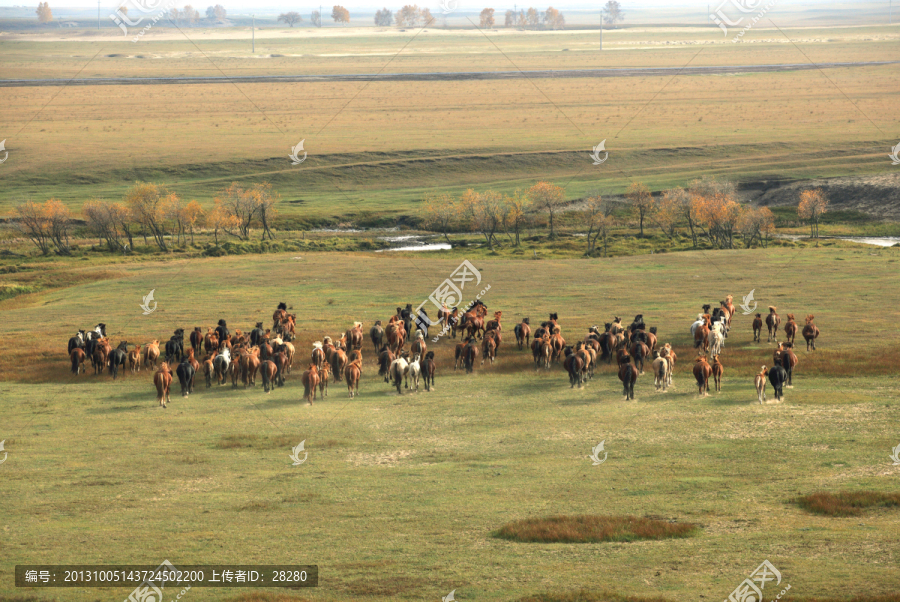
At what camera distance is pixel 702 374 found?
28469 millimetres

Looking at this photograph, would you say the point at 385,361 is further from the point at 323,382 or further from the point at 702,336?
the point at 702,336

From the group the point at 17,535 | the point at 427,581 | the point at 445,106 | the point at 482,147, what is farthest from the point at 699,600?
the point at 445,106

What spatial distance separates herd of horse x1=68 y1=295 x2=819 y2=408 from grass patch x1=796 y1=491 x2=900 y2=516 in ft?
25.6

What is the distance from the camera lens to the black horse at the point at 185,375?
30.1 m

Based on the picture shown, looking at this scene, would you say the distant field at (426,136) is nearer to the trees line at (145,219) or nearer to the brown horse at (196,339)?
the trees line at (145,219)

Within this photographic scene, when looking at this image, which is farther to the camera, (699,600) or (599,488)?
(599,488)

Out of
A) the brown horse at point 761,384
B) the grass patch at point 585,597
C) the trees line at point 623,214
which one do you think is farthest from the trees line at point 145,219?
the grass patch at point 585,597

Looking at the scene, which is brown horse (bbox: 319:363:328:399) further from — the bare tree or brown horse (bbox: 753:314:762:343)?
the bare tree

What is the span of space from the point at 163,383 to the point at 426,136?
10735 centimetres

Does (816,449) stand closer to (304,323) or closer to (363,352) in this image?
(363,352)

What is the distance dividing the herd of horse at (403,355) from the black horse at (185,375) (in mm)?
34

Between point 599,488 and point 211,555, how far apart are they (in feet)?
29.1

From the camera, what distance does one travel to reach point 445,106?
163 metres

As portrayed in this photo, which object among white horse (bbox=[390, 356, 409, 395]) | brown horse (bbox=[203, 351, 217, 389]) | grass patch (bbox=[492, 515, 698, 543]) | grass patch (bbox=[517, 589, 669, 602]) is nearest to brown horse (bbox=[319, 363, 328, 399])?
white horse (bbox=[390, 356, 409, 395])
